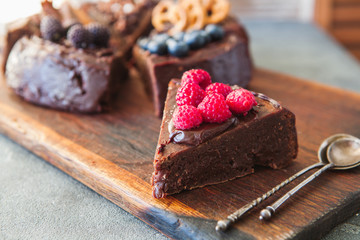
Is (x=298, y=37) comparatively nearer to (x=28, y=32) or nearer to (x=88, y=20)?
(x=88, y=20)

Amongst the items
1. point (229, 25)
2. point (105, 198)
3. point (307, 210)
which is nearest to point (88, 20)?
point (229, 25)

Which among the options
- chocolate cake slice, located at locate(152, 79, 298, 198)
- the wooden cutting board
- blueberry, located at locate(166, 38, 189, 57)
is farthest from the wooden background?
chocolate cake slice, located at locate(152, 79, 298, 198)

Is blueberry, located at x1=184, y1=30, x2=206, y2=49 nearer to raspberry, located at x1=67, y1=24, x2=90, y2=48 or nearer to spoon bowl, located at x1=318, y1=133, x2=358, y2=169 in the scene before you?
raspberry, located at x1=67, y1=24, x2=90, y2=48

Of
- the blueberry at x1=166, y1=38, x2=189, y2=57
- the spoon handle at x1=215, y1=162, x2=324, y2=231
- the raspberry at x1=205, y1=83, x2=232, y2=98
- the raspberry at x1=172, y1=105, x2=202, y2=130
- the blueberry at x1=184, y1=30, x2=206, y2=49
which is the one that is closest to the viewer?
the spoon handle at x1=215, y1=162, x2=324, y2=231

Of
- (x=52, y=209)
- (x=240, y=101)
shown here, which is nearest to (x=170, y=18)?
(x=240, y=101)

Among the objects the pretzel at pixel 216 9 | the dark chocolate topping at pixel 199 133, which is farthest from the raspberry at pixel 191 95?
the pretzel at pixel 216 9

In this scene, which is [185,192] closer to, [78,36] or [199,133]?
[199,133]
